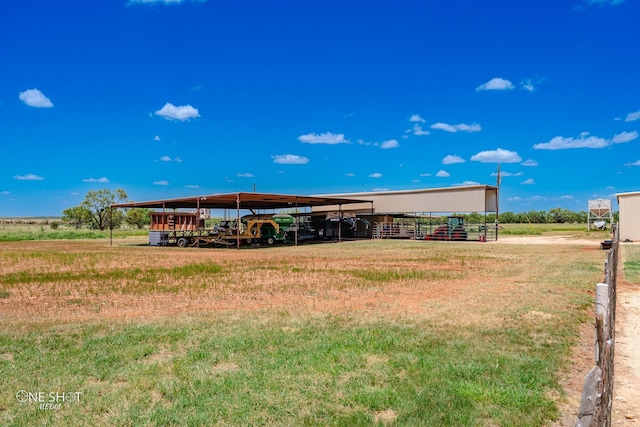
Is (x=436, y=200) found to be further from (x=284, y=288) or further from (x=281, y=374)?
(x=281, y=374)

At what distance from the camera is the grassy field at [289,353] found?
154 inches

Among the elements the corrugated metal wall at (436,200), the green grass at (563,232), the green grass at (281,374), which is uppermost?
the corrugated metal wall at (436,200)

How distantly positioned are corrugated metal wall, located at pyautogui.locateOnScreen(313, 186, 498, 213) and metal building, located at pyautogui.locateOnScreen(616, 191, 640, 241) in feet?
27.2

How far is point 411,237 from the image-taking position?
117 ft

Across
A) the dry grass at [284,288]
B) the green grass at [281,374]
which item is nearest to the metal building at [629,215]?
the dry grass at [284,288]

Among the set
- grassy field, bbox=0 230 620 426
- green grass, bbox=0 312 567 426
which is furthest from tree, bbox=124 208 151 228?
green grass, bbox=0 312 567 426

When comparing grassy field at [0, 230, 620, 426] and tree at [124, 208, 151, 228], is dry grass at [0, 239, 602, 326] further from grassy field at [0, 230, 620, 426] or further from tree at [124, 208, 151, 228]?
tree at [124, 208, 151, 228]

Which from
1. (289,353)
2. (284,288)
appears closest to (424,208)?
(284,288)

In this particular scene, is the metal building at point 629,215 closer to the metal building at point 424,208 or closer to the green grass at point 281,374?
the metal building at point 424,208

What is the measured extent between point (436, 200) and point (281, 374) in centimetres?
3260

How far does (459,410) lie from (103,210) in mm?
72286

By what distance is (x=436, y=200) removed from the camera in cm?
3559

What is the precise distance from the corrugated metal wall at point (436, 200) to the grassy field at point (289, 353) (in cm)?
2307

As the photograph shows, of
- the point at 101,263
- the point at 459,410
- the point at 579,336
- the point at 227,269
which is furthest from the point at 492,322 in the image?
the point at 101,263
